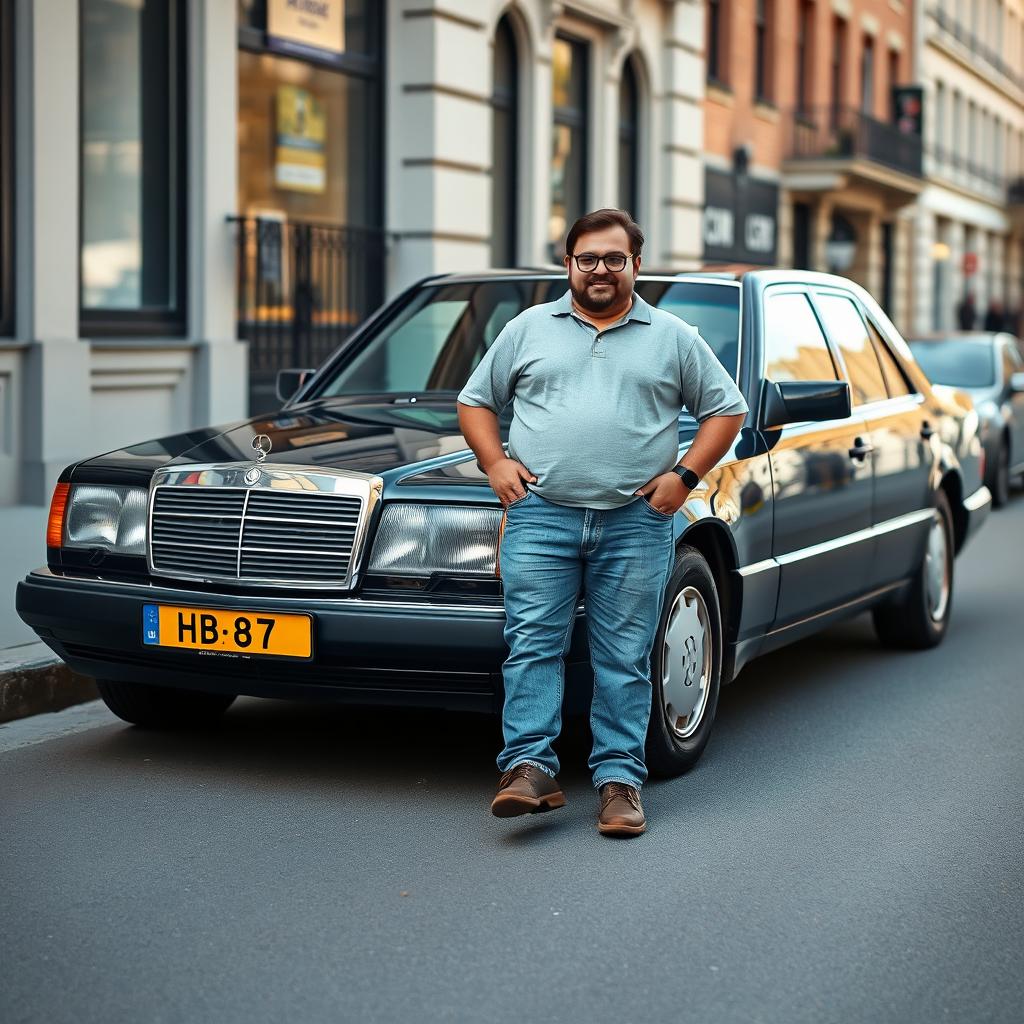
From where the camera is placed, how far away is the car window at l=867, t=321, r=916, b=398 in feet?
25.6

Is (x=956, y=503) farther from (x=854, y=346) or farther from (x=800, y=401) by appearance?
(x=800, y=401)

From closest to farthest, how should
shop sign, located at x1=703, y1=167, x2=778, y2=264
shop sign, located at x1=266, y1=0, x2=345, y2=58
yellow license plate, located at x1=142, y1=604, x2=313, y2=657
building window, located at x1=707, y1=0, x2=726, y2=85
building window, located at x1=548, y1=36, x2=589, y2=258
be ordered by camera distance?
yellow license plate, located at x1=142, y1=604, x2=313, y2=657 < shop sign, located at x1=266, y1=0, x2=345, y2=58 < building window, located at x1=548, y1=36, x2=589, y2=258 < shop sign, located at x1=703, y1=167, x2=778, y2=264 < building window, located at x1=707, y1=0, x2=726, y2=85

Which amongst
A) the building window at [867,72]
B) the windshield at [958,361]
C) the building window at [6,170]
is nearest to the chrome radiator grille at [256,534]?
the building window at [6,170]

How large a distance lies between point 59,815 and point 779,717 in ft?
9.02

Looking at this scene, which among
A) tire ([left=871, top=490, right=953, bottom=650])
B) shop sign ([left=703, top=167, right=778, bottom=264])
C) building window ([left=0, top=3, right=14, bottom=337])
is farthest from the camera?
shop sign ([left=703, top=167, right=778, bottom=264])

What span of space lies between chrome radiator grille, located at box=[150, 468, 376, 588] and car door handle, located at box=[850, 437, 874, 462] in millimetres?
2515

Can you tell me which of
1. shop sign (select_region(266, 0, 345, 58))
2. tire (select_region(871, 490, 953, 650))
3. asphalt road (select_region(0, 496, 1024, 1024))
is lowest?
asphalt road (select_region(0, 496, 1024, 1024))

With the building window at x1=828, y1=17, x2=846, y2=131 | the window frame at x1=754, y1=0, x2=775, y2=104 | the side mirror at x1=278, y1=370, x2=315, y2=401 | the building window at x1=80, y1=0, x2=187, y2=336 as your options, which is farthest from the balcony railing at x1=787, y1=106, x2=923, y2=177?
the side mirror at x1=278, y1=370, x2=315, y2=401

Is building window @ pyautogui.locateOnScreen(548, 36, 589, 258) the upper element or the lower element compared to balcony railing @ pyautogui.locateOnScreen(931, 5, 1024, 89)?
lower

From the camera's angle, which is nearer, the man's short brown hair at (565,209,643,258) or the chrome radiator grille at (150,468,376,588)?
the man's short brown hair at (565,209,643,258)

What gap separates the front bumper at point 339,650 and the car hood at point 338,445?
418 millimetres

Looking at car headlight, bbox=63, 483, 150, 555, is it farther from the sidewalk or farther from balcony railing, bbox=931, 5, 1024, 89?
balcony railing, bbox=931, 5, 1024, 89

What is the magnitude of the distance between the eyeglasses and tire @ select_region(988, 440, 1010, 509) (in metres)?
11.3

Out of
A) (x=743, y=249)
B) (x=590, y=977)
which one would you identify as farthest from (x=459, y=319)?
(x=743, y=249)
